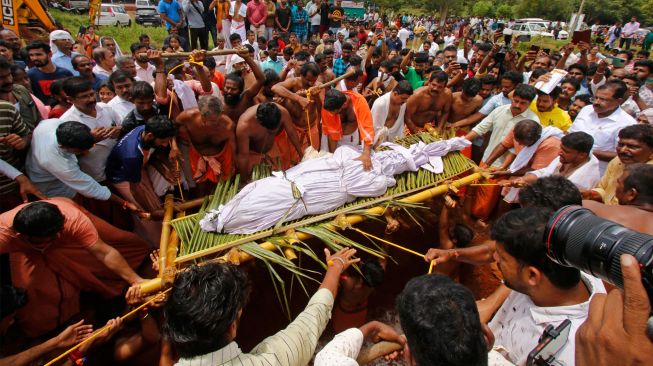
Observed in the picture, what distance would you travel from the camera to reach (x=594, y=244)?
4.27 ft

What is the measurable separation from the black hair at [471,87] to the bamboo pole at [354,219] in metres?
1.85

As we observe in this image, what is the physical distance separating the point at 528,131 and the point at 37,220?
427 cm

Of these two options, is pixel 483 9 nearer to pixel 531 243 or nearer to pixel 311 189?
pixel 311 189

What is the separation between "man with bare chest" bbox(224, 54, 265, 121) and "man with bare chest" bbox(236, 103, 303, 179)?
1.73ft

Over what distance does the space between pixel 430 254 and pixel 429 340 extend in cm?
136

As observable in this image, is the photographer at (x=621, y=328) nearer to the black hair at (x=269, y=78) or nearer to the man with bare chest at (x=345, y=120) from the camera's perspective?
the man with bare chest at (x=345, y=120)

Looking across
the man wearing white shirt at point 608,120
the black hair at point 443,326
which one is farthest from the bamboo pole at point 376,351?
the man wearing white shirt at point 608,120

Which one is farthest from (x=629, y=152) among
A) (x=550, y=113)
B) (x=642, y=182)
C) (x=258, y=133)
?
(x=258, y=133)

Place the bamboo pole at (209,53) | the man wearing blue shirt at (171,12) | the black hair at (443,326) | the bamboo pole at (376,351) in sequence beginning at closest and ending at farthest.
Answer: the black hair at (443,326)
the bamboo pole at (376,351)
the bamboo pole at (209,53)
the man wearing blue shirt at (171,12)

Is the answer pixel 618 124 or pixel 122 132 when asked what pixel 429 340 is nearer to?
pixel 122 132

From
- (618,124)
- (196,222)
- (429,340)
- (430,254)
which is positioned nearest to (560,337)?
(429,340)

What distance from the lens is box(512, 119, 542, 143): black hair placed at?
388 centimetres

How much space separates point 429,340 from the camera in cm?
127

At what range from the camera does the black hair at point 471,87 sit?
5.25 meters
